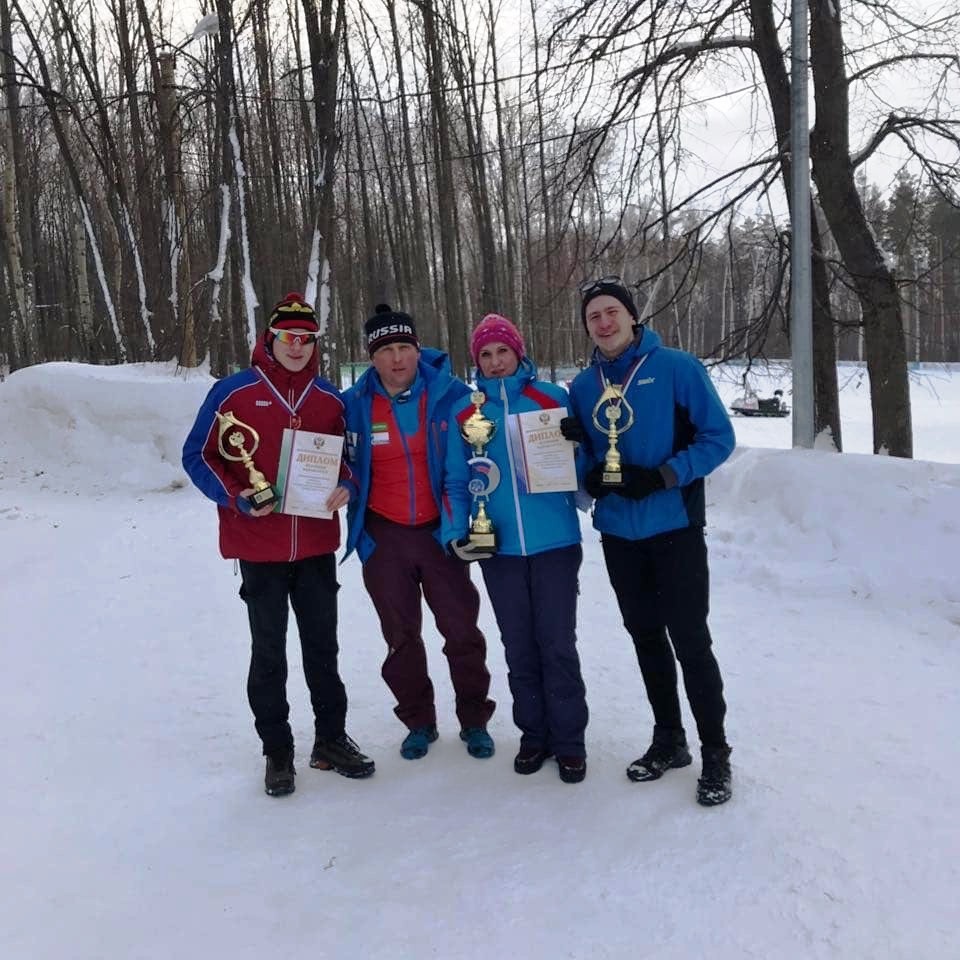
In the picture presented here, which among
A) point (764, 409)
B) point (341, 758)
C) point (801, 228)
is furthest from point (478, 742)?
point (764, 409)

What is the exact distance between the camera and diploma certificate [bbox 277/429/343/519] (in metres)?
3.05

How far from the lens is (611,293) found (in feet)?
9.75

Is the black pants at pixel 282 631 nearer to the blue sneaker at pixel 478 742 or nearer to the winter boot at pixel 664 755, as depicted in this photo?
the blue sneaker at pixel 478 742

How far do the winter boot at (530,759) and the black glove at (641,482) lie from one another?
3.81 ft

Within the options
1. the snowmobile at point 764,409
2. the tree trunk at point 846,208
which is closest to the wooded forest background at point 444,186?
the tree trunk at point 846,208

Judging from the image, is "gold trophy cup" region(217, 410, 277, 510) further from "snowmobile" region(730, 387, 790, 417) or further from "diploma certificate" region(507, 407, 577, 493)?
"snowmobile" region(730, 387, 790, 417)

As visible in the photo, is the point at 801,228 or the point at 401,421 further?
the point at 801,228

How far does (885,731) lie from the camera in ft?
11.0

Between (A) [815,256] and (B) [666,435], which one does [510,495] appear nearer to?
(B) [666,435]

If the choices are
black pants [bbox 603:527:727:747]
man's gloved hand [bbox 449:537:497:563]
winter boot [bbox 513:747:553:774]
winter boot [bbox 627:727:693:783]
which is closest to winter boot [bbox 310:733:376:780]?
winter boot [bbox 513:747:553:774]

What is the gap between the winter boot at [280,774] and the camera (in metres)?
3.08

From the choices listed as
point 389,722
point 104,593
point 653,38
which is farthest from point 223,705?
point 653,38

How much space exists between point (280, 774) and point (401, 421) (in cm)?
150

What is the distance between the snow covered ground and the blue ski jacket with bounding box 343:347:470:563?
1.08 meters
